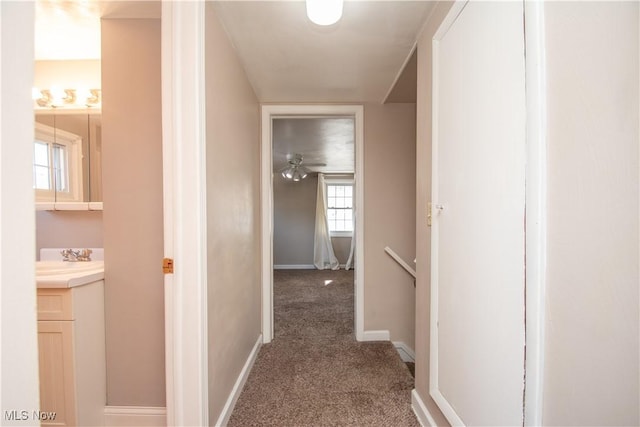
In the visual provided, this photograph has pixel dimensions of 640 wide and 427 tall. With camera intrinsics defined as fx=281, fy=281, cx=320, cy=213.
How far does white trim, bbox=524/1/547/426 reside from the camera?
72 cm

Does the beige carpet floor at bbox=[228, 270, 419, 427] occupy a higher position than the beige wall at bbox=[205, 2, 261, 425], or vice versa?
the beige wall at bbox=[205, 2, 261, 425]

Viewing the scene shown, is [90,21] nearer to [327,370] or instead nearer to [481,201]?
[481,201]

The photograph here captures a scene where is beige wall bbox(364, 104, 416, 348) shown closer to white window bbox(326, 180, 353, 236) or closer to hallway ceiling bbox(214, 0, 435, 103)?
hallway ceiling bbox(214, 0, 435, 103)

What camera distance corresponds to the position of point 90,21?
149 cm

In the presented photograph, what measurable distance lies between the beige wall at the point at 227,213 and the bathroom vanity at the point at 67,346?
2.05 feet

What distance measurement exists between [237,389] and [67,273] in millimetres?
1125

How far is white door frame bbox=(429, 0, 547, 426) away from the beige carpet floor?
104 centimetres

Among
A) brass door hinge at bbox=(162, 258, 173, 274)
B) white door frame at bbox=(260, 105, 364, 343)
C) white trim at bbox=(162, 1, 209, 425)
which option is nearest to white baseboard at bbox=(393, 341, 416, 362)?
white door frame at bbox=(260, 105, 364, 343)

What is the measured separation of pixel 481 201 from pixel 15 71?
3.82ft

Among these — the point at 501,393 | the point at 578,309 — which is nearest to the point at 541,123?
the point at 578,309

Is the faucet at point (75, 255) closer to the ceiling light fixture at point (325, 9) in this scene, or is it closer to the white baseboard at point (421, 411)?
the ceiling light fixture at point (325, 9)

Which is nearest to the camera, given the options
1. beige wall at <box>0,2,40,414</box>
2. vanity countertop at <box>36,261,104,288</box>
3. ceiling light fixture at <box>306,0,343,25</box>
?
beige wall at <box>0,2,40,414</box>

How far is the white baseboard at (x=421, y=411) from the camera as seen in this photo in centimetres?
139
